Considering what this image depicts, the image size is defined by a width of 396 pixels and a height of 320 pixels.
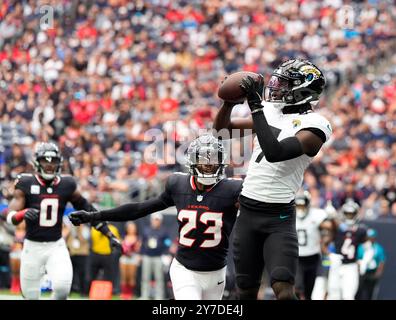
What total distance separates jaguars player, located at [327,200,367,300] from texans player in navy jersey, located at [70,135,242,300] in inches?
189

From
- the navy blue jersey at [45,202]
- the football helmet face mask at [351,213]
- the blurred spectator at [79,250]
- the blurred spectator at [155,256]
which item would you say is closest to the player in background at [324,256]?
the football helmet face mask at [351,213]

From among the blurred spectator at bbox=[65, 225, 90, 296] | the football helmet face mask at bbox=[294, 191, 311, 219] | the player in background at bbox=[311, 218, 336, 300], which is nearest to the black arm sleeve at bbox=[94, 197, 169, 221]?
the football helmet face mask at bbox=[294, 191, 311, 219]

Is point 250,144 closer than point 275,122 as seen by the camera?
No

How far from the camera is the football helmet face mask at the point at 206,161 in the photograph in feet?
21.1

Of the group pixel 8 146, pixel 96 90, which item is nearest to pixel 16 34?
pixel 96 90

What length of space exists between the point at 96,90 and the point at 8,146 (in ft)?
8.15

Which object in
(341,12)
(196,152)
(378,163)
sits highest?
(341,12)

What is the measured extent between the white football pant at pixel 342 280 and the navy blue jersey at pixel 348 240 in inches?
3.2

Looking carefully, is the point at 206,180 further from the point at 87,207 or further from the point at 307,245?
the point at 307,245

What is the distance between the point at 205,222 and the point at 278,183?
633 mm

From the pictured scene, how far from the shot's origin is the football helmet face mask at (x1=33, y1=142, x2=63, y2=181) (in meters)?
8.15

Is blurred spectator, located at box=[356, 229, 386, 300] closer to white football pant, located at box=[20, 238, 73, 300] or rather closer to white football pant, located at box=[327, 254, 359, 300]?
white football pant, located at box=[327, 254, 359, 300]

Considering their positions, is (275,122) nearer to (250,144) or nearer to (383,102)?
(250,144)
